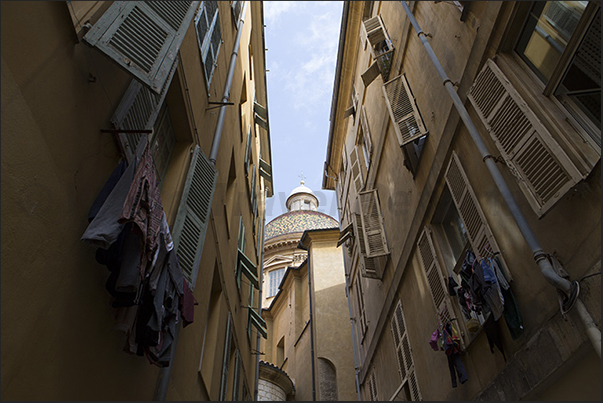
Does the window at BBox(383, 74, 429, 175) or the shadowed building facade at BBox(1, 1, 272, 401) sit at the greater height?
the window at BBox(383, 74, 429, 175)

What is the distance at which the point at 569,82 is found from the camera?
435 cm

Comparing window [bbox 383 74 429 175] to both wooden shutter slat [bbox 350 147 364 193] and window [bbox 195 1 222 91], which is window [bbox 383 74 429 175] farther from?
wooden shutter slat [bbox 350 147 364 193]

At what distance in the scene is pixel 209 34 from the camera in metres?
7.48

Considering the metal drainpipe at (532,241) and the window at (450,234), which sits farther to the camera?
the window at (450,234)

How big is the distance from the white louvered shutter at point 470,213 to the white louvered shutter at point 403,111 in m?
1.43

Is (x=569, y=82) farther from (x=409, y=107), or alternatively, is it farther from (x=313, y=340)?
(x=313, y=340)

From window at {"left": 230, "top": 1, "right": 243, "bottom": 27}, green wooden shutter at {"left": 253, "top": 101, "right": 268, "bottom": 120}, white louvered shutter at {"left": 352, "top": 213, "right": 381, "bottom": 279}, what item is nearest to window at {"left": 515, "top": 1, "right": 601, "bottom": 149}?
white louvered shutter at {"left": 352, "top": 213, "right": 381, "bottom": 279}

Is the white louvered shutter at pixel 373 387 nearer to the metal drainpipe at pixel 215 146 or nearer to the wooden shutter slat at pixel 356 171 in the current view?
the wooden shutter slat at pixel 356 171

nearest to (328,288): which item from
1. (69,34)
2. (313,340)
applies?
(313,340)

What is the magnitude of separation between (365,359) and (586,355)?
32.9 ft

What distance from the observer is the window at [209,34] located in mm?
7008

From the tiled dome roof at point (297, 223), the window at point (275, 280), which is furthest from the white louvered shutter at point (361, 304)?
the tiled dome roof at point (297, 223)

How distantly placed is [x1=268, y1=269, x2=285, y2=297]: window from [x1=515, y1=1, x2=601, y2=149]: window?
94.9ft

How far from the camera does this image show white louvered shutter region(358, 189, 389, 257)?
10188 millimetres
